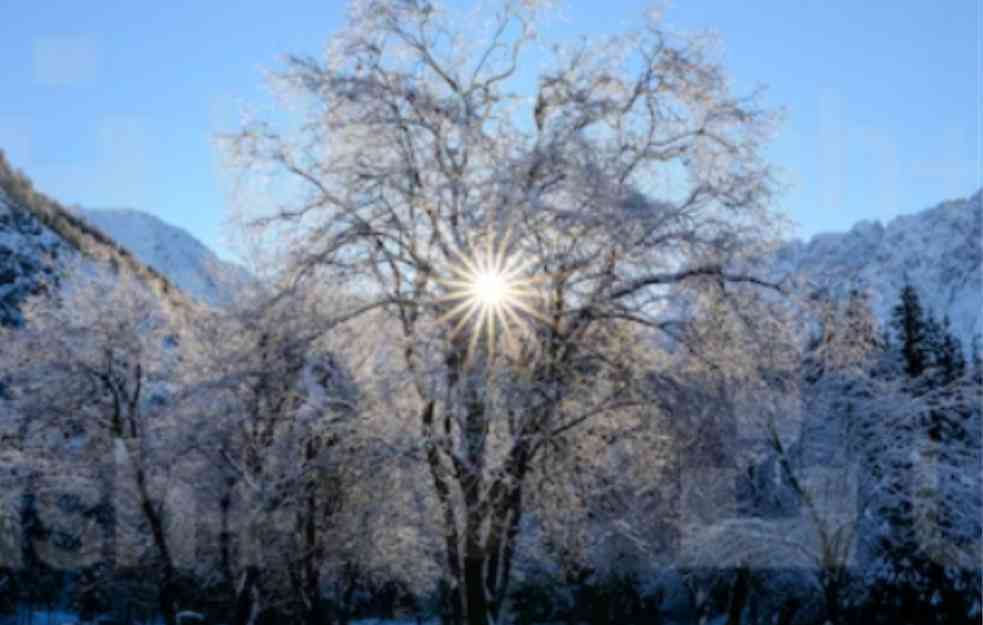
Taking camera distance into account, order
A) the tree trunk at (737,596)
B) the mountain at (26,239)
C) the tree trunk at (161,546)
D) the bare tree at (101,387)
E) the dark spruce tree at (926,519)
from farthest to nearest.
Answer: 1. the mountain at (26,239)
2. the tree trunk at (737,596)
3. the bare tree at (101,387)
4. the tree trunk at (161,546)
5. the dark spruce tree at (926,519)

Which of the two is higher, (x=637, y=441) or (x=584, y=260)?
(x=584, y=260)

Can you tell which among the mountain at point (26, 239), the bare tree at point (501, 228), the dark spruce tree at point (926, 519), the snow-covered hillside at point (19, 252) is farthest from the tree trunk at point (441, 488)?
the snow-covered hillside at point (19, 252)

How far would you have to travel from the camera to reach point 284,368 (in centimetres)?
1053

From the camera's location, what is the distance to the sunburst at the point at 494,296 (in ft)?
32.8

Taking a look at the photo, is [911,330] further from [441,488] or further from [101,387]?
[441,488]

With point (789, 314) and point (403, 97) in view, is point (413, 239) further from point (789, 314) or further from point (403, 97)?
point (789, 314)

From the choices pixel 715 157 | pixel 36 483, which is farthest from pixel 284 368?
pixel 36 483

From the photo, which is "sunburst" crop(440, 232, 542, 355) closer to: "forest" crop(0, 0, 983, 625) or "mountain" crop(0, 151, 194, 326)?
"forest" crop(0, 0, 983, 625)

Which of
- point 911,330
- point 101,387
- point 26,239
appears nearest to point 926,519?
point 101,387

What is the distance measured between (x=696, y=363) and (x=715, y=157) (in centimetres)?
219

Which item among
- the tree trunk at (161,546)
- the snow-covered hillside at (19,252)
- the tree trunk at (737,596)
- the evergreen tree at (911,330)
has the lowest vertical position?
the tree trunk at (737,596)

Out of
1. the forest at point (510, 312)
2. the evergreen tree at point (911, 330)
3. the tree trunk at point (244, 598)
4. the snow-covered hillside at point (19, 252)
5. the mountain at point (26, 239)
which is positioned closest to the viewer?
the forest at point (510, 312)

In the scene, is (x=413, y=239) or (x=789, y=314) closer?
(x=789, y=314)

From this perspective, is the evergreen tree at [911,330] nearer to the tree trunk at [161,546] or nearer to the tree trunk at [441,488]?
the tree trunk at [161,546]
